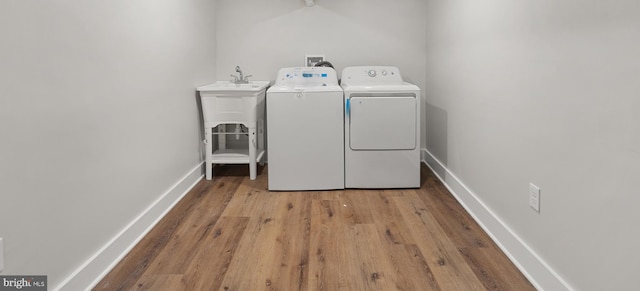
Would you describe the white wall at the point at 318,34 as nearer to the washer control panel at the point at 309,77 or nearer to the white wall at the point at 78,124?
the washer control panel at the point at 309,77

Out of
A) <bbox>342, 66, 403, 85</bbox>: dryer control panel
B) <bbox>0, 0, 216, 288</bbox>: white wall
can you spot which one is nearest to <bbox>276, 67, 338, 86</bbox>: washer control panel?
<bbox>342, 66, 403, 85</bbox>: dryer control panel

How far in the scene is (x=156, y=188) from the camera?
105 inches

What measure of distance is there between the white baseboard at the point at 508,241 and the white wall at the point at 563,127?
0.03 metres

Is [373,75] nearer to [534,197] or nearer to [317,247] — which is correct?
[317,247]

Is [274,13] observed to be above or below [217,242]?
above

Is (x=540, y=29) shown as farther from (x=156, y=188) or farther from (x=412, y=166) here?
(x=156, y=188)

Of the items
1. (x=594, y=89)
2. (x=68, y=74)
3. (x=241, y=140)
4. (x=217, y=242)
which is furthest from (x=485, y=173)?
(x=241, y=140)

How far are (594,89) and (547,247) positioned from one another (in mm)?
669

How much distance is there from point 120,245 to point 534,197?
1862 millimetres

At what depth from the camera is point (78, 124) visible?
181 centimetres

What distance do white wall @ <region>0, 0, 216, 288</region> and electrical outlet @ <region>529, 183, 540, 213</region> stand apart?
6.05 feet

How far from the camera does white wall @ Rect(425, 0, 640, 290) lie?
1358mm

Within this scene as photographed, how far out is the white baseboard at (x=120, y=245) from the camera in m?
1.79

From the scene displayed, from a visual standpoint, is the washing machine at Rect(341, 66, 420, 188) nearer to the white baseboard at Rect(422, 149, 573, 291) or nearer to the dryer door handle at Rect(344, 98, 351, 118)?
the dryer door handle at Rect(344, 98, 351, 118)
